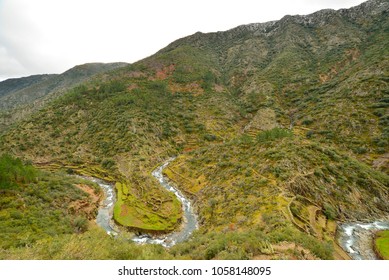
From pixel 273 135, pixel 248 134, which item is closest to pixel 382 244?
pixel 273 135

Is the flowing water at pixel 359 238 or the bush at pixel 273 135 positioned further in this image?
the bush at pixel 273 135

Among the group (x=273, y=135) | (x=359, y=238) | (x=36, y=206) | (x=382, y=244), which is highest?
(x=36, y=206)

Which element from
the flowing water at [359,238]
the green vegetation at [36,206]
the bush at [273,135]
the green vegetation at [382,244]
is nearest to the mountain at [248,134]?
the bush at [273,135]

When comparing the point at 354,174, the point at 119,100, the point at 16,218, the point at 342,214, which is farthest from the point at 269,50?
the point at 16,218

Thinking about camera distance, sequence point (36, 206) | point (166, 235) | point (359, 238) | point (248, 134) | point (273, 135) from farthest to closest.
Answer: point (248, 134), point (273, 135), point (166, 235), point (36, 206), point (359, 238)

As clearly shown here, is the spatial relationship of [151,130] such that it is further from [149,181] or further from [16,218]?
[16,218]

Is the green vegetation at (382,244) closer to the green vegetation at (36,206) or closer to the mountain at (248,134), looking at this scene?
the mountain at (248,134)

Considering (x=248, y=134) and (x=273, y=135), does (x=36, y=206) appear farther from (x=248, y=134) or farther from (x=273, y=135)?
(x=248, y=134)
